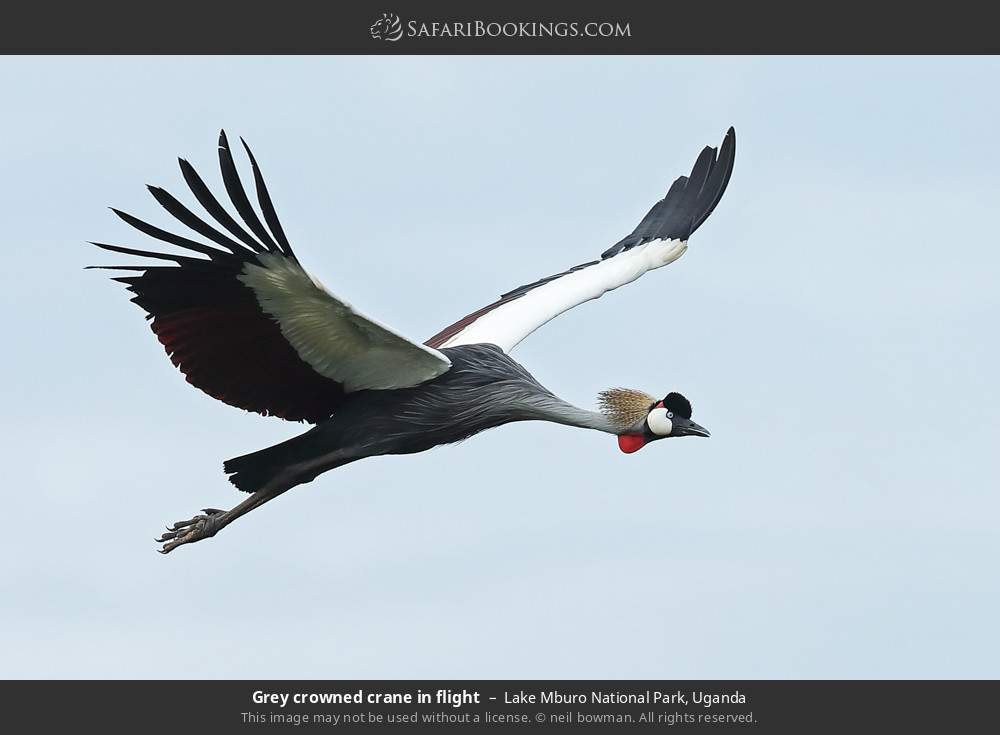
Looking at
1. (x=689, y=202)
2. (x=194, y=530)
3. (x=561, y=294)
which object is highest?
(x=689, y=202)

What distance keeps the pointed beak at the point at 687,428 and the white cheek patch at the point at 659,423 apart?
0.04 metres

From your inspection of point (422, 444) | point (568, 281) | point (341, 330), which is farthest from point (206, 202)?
point (568, 281)

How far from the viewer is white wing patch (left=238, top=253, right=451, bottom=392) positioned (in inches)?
507

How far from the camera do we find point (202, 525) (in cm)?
1450

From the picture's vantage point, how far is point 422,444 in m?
14.0

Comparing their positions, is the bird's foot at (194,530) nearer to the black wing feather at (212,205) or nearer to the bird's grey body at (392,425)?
the bird's grey body at (392,425)

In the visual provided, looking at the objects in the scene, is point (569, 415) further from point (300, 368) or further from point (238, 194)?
point (238, 194)

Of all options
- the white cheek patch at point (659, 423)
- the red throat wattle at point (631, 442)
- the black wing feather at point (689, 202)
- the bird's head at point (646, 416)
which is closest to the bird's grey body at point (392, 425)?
the bird's head at point (646, 416)

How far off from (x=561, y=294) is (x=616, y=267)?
69 cm

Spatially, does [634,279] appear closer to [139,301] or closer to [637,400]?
[637,400]

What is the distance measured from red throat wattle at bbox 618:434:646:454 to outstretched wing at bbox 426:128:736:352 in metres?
1.53

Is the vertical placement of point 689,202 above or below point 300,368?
above

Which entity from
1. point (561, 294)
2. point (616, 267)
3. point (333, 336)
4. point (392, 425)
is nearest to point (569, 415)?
point (392, 425)

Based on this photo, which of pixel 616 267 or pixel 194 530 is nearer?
pixel 194 530
